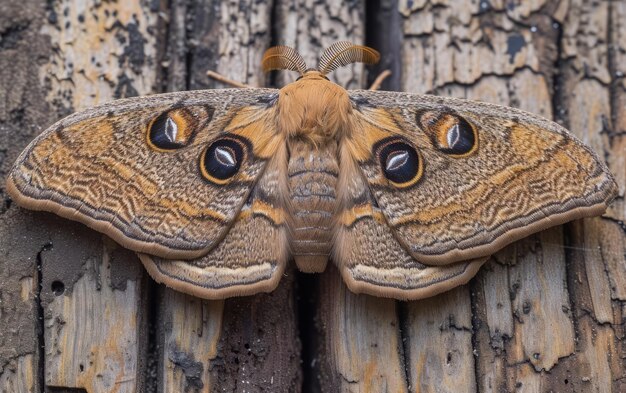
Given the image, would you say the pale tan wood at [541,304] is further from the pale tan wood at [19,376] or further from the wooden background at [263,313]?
the pale tan wood at [19,376]

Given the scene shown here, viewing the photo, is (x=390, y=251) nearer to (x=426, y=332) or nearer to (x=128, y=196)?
(x=426, y=332)

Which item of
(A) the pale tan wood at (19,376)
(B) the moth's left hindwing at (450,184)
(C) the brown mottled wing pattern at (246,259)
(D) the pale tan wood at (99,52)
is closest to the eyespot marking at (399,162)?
(B) the moth's left hindwing at (450,184)

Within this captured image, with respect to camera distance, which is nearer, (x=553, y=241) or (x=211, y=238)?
(x=211, y=238)

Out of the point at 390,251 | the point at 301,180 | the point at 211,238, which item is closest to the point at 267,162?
the point at 301,180

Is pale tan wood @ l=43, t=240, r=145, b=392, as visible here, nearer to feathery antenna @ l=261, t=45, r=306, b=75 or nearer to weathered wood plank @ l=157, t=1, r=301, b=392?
weathered wood plank @ l=157, t=1, r=301, b=392

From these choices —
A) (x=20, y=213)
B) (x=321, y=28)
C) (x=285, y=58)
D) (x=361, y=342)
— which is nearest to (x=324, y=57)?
(x=285, y=58)

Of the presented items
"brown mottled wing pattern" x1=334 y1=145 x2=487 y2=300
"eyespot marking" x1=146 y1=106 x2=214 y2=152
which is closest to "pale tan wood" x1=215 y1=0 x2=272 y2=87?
"eyespot marking" x1=146 y1=106 x2=214 y2=152
